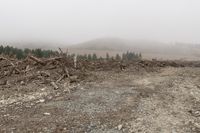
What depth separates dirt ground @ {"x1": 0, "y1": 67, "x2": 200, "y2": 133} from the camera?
939 centimetres

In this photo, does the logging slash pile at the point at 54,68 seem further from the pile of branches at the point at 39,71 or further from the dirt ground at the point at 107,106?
the dirt ground at the point at 107,106

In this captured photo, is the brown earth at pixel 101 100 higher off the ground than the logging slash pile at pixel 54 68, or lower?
lower

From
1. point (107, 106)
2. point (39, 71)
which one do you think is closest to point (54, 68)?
point (39, 71)

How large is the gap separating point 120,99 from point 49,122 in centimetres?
268

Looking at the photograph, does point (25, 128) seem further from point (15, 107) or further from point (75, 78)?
point (75, 78)

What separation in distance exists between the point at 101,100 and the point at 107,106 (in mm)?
518

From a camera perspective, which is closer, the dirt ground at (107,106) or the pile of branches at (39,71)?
the dirt ground at (107,106)

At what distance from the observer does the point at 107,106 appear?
35.2 feet

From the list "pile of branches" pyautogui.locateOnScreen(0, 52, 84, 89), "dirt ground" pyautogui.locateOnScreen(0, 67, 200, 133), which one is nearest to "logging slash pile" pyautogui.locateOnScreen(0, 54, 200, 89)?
"pile of branches" pyautogui.locateOnScreen(0, 52, 84, 89)

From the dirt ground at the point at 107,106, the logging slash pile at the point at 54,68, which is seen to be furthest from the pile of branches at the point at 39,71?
the dirt ground at the point at 107,106

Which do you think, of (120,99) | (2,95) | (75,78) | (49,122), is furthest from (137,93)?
(2,95)

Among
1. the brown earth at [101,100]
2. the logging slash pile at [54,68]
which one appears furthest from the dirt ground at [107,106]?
the logging slash pile at [54,68]

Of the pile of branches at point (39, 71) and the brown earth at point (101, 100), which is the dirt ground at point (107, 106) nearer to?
the brown earth at point (101, 100)

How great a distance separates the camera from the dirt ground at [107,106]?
9.39m
